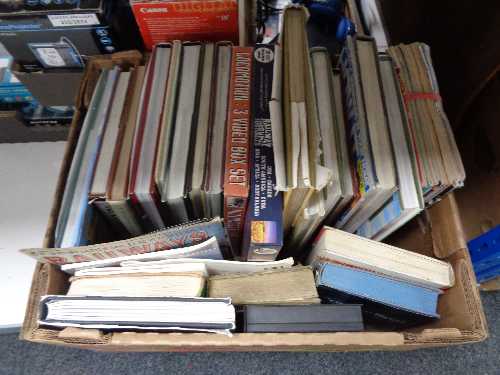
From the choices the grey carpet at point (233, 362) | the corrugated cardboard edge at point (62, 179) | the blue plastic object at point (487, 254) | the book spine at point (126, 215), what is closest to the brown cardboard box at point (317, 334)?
the corrugated cardboard edge at point (62, 179)

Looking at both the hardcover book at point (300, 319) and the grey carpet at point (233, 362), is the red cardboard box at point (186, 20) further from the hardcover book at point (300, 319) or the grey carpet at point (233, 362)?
the grey carpet at point (233, 362)

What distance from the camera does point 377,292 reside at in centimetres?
70

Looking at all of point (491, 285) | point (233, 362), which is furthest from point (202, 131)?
point (491, 285)

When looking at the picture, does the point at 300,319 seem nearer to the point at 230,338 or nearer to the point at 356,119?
the point at 230,338

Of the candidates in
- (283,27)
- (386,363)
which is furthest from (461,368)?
(283,27)

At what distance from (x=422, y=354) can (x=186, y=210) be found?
85cm

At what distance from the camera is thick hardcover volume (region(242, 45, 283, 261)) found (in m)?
0.62

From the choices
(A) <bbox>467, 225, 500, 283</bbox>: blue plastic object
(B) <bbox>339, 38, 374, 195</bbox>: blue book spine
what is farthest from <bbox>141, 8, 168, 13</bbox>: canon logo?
(A) <bbox>467, 225, 500, 283</bbox>: blue plastic object

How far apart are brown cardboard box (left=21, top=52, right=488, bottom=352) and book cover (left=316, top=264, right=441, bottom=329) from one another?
4cm

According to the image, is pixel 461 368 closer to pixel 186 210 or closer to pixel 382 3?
pixel 186 210

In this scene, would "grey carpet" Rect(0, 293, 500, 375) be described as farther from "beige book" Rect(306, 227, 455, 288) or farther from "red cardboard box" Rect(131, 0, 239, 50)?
"red cardboard box" Rect(131, 0, 239, 50)

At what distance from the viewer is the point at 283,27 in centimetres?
67

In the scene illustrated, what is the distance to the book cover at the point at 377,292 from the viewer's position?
69 cm

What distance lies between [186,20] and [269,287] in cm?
53
